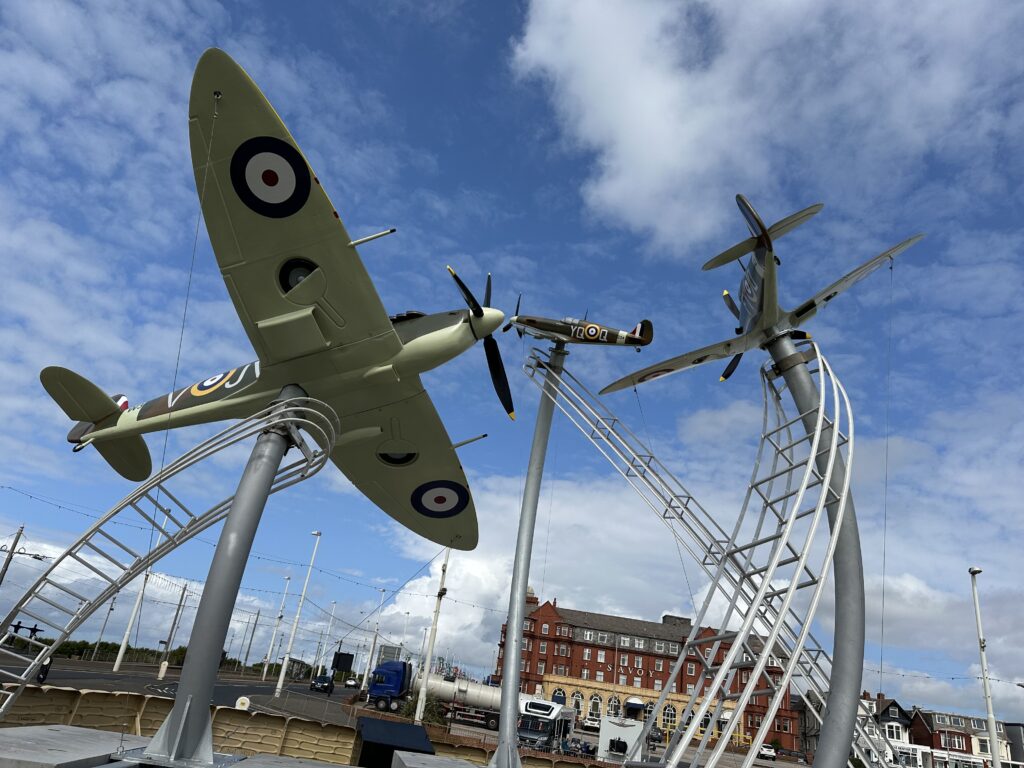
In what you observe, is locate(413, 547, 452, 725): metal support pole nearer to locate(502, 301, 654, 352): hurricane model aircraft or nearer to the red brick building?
locate(502, 301, 654, 352): hurricane model aircraft

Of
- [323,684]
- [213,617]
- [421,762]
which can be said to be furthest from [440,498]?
[323,684]

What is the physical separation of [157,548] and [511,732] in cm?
776

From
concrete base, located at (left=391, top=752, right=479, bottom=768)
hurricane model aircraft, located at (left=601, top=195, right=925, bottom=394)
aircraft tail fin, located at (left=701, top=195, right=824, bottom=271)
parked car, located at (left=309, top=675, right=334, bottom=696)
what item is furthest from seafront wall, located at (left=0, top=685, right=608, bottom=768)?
parked car, located at (left=309, top=675, right=334, bottom=696)

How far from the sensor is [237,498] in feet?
38.7

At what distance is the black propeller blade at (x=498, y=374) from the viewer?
16.1 meters

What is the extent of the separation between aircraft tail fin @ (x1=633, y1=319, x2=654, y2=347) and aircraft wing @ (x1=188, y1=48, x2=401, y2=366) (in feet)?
21.2

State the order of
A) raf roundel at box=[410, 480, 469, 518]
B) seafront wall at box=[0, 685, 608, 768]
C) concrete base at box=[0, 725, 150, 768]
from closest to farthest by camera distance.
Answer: concrete base at box=[0, 725, 150, 768]
raf roundel at box=[410, 480, 469, 518]
seafront wall at box=[0, 685, 608, 768]

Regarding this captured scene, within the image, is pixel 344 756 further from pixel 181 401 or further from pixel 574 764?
pixel 181 401

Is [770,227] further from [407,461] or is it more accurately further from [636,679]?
[636,679]

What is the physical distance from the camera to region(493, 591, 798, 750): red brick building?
7250 centimetres

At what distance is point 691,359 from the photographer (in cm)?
1380

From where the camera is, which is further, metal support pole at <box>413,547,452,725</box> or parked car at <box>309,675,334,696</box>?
parked car at <box>309,675,334,696</box>

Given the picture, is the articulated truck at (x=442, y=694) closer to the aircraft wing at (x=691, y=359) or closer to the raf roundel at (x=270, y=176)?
the aircraft wing at (x=691, y=359)

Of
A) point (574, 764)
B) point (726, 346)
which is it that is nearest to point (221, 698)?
point (574, 764)
